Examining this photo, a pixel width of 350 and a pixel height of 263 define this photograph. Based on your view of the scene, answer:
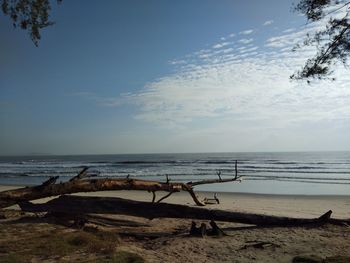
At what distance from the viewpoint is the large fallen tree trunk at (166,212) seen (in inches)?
358

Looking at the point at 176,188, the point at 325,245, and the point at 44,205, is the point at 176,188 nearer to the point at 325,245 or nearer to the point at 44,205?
the point at 44,205

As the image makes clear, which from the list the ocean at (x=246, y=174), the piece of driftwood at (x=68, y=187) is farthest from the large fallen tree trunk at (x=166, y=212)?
the ocean at (x=246, y=174)

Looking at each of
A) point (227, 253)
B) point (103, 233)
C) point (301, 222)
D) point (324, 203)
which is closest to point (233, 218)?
point (301, 222)

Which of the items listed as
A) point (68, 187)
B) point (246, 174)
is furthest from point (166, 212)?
point (246, 174)

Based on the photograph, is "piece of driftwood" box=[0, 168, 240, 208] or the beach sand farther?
"piece of driftwood" box=[0, 168, 240, 208]

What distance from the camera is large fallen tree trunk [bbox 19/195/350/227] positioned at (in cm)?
909

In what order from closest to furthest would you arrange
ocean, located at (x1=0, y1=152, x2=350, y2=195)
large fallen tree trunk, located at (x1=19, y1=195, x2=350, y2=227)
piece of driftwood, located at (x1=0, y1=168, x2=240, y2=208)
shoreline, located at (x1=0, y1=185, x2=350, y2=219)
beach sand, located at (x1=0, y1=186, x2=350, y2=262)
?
beach sand, located at (x1=0, y1=186, x2=350, y2=262), piece of driftwood, located at (x1=0, y1=168, x2=240, y2=208), large fallen tree trunk, located at (x1=19, y1=195, x2=350, y2=227), shoreline, located at (x1=0, y1=185, x2=350, y2=219), ocean, located at (x1=0, y1=152, x2=350, y2=195)

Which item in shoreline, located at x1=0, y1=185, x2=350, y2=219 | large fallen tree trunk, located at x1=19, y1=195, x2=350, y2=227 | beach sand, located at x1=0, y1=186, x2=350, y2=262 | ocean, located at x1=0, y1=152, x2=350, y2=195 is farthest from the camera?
ocean, located at x1=0, y1=152, x2=350, y2=195

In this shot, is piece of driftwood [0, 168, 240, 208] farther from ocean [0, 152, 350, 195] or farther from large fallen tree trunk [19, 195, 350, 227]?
ocean [0, 152, 350, 195]

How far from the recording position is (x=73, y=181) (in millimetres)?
9117

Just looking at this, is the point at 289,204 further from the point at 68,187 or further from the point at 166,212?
the point at 68,187

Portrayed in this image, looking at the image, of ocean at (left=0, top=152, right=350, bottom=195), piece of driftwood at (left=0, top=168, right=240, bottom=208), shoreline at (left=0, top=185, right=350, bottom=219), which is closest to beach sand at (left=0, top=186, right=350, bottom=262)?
piece of driftwood at (left=0, top=168, right=240, bottom=208)

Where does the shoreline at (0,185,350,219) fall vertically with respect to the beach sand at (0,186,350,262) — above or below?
below

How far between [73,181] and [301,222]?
211 inches
